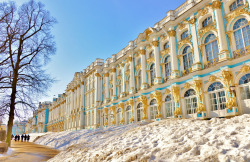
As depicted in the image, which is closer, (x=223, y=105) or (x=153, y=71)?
(x=223, y=105)

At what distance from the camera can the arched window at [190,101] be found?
1639 cm

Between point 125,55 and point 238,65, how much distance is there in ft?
53.4

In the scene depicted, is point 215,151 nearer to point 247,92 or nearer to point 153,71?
point 247,92

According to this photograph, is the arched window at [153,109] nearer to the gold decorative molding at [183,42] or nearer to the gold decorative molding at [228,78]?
the gold decorative molding at [183,42]

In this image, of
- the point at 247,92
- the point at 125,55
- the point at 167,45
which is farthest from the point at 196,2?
the point at 125,55

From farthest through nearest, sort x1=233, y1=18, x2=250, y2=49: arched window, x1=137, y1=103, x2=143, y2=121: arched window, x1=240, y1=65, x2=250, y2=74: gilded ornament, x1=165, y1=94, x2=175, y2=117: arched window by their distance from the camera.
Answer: x1=137, y1=103, x2=143, y2=121: arched window → x1=165, y1=94, x2=175, y2=117: arched window → x1=233, y1=18, x2=250, y2=49: arched window → x1=240, y1=65, x2=250, y2=74: gilded ornament

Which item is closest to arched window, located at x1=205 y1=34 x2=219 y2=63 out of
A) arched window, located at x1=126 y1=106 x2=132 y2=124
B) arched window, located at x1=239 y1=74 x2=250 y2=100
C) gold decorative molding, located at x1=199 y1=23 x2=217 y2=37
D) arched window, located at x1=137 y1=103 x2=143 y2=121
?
gold decorative molding, located at x1=199 y1=23 x2=217 y2=37

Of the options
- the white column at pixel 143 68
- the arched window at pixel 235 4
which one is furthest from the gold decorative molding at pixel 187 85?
the arched window at pixel 235 4

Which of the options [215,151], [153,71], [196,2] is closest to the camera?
[215,151]

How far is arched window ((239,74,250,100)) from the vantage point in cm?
1277

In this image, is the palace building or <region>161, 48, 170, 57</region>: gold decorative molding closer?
the palace building

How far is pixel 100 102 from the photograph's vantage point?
33.5m

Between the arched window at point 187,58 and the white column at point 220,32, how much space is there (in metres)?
3.25

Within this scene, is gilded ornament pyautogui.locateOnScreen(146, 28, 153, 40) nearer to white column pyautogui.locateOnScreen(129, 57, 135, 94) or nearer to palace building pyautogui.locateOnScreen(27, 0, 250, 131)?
palace building pyautogui.locateOnScreen(27, 0, 250, 131)
